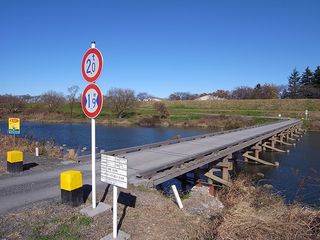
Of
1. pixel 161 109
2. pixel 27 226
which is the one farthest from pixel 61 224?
pixel 161 109

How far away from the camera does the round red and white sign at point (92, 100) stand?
5.93 m

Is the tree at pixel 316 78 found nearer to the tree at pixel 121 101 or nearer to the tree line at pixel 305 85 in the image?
the tree line at pixel 305 85

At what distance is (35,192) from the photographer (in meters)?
7.76

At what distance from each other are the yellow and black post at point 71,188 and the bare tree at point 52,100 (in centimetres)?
7210

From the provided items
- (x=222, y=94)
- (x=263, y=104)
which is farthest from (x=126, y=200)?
(x=222, y=94)

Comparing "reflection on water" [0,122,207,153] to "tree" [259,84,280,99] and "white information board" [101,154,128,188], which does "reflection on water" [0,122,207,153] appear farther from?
"tree" [259,84,280,99]

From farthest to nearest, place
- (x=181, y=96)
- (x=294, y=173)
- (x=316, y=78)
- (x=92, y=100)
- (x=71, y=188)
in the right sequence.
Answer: (x=181, y=96), (x=316, y=78), (x=294, y=173), (x=71, y=188), (x=92, y=100)

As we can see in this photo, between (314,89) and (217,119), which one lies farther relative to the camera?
(314,89)

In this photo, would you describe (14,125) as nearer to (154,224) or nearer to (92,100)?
(92,100)

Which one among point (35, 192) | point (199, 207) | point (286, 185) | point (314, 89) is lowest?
point (286, 185)

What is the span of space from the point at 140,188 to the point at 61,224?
11.1 ft

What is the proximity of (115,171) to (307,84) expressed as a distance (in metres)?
99.9

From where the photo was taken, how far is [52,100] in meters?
78.4

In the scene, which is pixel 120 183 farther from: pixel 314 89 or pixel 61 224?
pixel 314 89
